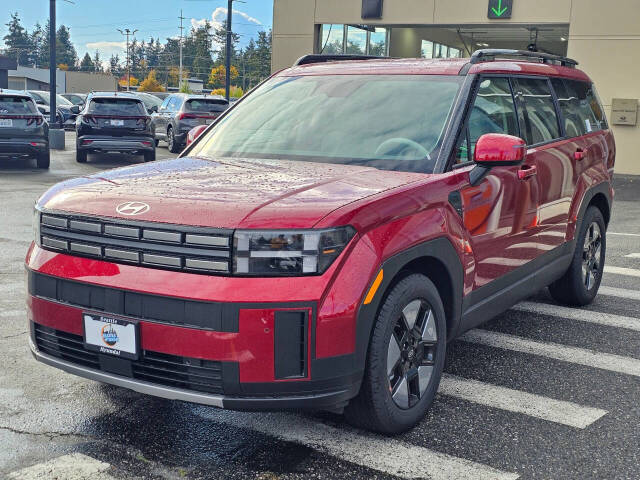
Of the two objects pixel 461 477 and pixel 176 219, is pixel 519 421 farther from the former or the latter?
pixel 176 219

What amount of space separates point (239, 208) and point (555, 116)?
10.8ft

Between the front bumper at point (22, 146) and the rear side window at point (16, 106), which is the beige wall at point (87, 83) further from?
the front bumper at point (22, 146)

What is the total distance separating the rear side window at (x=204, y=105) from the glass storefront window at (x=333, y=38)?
5.26m

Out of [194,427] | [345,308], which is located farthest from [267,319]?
[194,427]

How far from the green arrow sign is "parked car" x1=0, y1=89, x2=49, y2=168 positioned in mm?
12994

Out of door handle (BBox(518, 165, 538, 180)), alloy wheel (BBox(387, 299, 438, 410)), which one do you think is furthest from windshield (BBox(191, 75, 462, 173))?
alloy wheel (BBox(387, 299, 438, 410))

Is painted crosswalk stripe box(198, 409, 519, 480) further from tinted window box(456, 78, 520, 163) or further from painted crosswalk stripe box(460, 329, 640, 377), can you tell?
painted crosswalk stripe box(460, 329, 640, 377)

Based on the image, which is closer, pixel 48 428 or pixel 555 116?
pixel 48 428

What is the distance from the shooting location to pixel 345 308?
3377mm

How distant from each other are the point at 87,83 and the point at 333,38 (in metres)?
101

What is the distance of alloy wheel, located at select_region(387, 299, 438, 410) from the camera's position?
12.6ft

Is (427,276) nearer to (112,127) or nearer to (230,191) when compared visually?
(230,191)

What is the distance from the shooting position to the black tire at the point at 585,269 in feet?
20.9

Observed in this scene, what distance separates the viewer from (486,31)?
27391mm
